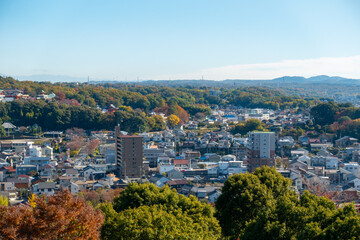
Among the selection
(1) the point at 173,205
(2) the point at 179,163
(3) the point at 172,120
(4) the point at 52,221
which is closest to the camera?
(4) the point at 52,221

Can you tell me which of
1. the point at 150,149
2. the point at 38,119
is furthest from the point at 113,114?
the point at 150,149

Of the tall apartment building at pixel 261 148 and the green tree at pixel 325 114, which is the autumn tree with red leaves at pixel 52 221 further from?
the green tree at pixel 325 114

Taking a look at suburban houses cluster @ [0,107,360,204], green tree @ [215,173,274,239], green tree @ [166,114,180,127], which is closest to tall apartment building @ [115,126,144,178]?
suburban houses cluster @ [0,107,360,204]

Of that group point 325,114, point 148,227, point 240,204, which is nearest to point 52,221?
point 148,227

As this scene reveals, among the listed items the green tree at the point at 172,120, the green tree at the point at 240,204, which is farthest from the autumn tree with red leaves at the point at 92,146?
the green tree at the point at 240,204

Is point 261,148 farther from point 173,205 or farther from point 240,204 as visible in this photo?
point 173,205

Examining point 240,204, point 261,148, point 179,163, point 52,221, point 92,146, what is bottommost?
point 179,163
